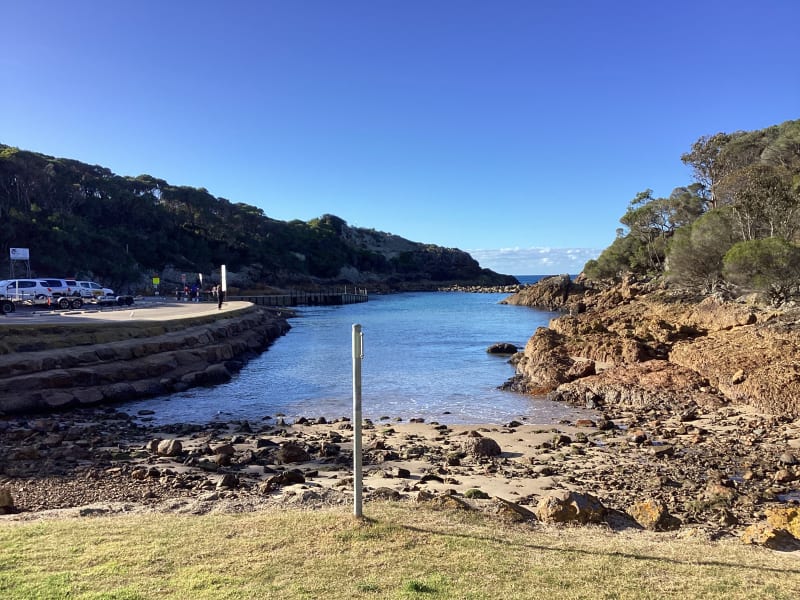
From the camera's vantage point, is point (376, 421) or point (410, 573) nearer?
point (410, 573)

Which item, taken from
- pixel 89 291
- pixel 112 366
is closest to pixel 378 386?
pixel 112 366

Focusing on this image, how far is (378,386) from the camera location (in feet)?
73.7

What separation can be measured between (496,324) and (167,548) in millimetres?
46144

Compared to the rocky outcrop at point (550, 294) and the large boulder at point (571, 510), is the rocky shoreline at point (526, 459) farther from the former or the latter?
the rocky outcrop at point (550, 294)

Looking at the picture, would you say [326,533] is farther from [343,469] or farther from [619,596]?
[343,469]

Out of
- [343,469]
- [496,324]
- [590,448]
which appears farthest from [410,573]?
[496,324]

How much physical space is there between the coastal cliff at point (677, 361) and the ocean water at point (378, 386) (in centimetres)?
164

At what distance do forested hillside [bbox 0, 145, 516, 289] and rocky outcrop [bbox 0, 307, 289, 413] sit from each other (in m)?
38.8

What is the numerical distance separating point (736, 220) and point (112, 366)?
36.6 meters

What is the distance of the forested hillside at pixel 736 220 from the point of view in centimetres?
2598

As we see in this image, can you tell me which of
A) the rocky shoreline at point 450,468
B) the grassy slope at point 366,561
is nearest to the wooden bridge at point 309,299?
the rocky shoreline at point 450,468

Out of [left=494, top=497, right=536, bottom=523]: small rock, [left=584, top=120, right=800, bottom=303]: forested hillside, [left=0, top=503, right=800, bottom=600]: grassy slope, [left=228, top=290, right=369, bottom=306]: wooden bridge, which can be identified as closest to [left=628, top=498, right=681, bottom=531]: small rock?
[left=0, top=503, right=800, bottom=600]: grassy slope

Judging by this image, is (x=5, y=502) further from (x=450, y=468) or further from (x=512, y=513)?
(x=450, y=468)

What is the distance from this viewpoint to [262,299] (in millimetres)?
72062
